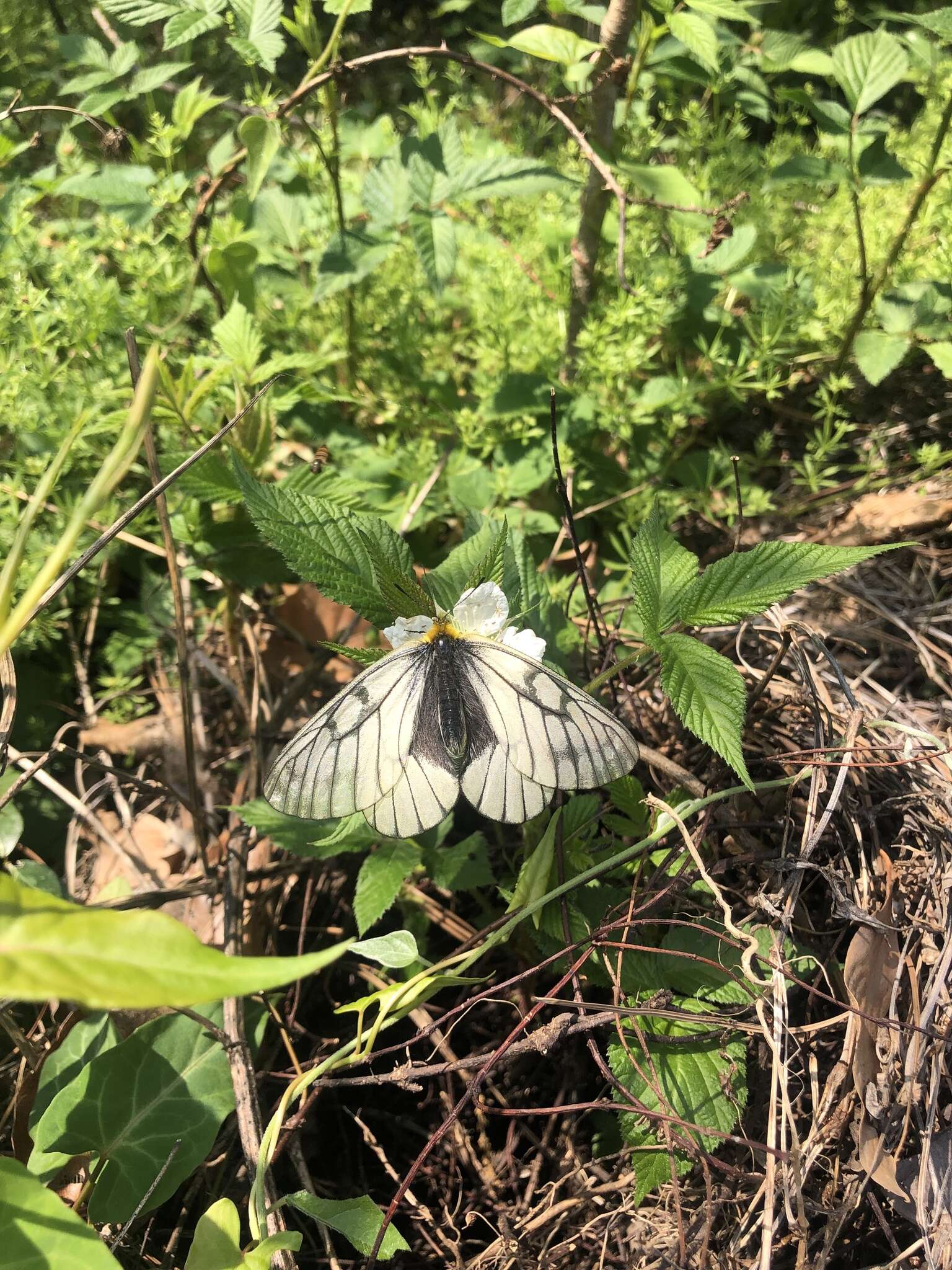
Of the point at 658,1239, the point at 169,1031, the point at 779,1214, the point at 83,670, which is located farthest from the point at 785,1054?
the point at 83,670

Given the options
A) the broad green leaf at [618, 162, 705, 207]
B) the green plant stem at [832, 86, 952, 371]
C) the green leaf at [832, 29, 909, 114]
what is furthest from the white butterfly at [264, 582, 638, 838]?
the green leaf at [832, 29, 909, 114]

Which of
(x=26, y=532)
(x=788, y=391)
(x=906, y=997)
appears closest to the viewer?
(x=26, y=532)

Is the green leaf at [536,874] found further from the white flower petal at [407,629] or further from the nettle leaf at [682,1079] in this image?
the white flower petal at [407,629]

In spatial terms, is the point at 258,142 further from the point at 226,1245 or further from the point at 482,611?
the point at 226,1245

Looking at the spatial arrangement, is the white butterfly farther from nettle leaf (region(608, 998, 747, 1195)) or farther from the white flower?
nettle leaf (region(608, 998, 747, 1195))

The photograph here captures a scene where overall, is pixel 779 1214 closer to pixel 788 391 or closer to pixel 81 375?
pixel 788 391

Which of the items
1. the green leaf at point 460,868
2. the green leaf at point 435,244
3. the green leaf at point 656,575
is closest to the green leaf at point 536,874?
the green leaf at point 460,868
